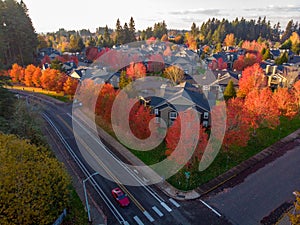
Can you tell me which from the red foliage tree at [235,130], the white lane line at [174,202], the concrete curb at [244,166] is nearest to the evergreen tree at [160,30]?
the concrete curb at [244,166]

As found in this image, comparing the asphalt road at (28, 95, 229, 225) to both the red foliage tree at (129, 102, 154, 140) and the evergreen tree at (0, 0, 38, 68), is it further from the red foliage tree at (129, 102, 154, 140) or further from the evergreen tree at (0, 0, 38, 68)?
the evergreen tree at (0, 0, 38, 68)

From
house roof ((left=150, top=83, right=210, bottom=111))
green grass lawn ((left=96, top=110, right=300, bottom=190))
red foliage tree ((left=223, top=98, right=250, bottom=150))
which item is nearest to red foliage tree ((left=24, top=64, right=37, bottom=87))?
green grass lawn ((left=96, top=110, right=300, bottom=190))

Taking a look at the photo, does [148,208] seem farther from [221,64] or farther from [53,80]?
[221,64]

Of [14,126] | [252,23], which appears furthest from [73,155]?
[252,23]

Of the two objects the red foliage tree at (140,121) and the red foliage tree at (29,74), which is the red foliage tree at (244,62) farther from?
the red foliage tree at (29,74)

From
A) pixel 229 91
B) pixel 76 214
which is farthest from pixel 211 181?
pixel 229 91
